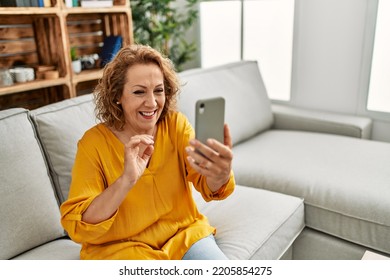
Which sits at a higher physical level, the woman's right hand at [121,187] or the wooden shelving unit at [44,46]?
the wooden shelving unit at [44,46]

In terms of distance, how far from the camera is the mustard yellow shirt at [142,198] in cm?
87

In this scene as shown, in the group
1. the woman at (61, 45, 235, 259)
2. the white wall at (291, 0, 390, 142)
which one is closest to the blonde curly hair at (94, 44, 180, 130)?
the woman at (61, 45, 235, 259)

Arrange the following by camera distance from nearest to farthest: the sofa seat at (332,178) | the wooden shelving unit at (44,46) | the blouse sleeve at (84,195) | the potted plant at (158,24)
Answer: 1. the blouse sleeve at (84,195)
2. the sofa seat at (332,178)
3. the wooden shelving unit at (44,46)
4. the potted plant at (158,24)

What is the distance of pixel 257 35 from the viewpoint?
2570 millimetres

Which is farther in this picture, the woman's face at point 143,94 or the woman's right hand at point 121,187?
the woman's face at point 143,94

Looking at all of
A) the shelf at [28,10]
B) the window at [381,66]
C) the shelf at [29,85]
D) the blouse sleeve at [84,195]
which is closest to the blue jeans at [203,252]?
the blouse sleeve at [84,195]

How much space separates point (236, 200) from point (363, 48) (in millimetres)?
1324

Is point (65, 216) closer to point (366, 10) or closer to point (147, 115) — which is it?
point (147, 115)

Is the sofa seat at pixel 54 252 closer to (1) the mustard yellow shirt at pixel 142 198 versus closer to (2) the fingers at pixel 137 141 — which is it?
(1) the mustard yellow shirt at pixel 142 198

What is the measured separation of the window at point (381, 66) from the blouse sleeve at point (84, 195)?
181cm

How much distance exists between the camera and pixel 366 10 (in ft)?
6.63

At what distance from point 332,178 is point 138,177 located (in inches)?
35.7

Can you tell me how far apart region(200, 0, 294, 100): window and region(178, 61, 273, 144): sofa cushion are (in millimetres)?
397

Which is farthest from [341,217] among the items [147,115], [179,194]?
[147,115]
